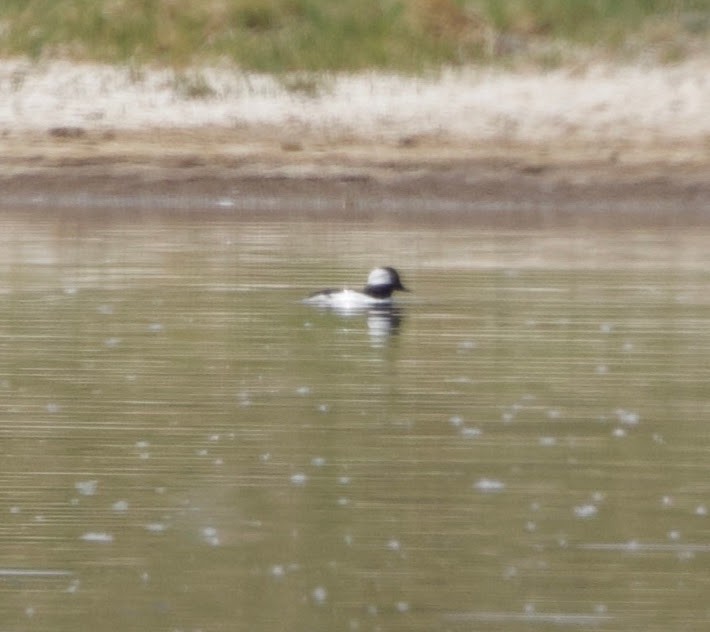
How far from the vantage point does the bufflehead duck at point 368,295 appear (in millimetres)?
15133

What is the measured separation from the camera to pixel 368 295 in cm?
1531

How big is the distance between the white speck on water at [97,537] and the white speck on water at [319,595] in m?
0.93

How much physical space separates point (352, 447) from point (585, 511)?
1.57 meters

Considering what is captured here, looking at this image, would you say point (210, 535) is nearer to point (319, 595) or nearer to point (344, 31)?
point (319, 595)

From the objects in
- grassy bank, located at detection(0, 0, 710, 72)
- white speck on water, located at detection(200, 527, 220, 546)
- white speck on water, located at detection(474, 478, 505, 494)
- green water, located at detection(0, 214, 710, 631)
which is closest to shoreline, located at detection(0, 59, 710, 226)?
grassy bank, located at detection(0, 0, 710, 72)

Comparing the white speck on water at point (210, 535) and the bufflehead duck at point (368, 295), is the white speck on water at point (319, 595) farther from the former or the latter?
the bufflehead duck at point (368, 295)

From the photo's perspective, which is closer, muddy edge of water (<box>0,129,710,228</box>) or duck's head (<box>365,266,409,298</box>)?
duck's head (<box>365,266,409,298</box>)

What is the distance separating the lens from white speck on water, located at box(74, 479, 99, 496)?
9133 millimetres

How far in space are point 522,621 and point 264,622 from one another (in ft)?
2.31

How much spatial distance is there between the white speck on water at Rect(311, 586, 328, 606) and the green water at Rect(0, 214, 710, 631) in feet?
0.06

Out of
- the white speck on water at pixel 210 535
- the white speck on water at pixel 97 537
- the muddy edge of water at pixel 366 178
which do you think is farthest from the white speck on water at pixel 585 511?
the muddy edge of water at pixel 366 178

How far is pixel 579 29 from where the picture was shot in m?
25.0

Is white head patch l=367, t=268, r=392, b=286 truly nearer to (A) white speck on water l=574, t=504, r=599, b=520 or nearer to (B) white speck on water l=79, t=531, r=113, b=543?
(A) white speck on water l=574, t=504, r=599, b=520

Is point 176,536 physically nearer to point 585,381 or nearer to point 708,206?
point 585,381
